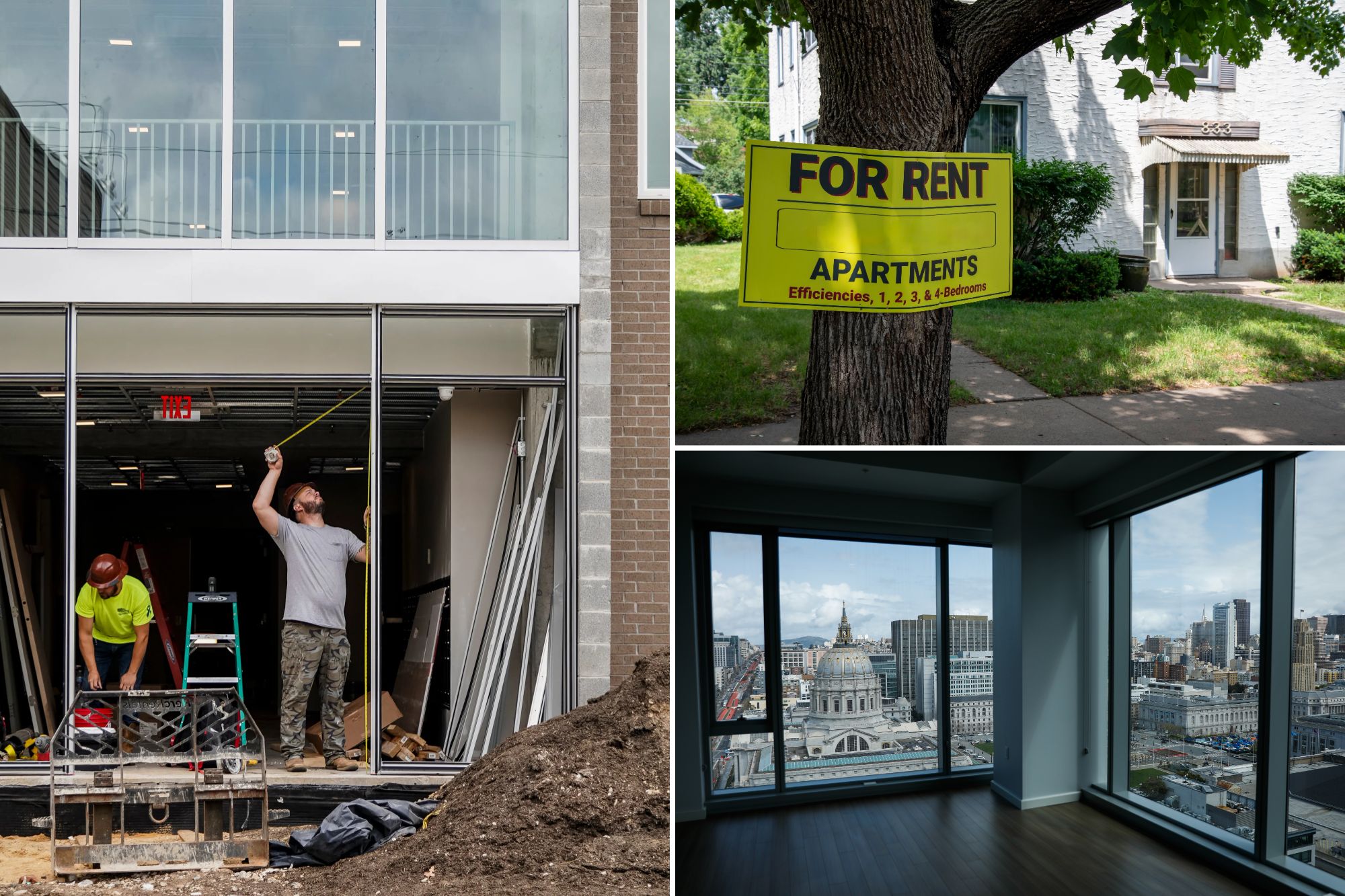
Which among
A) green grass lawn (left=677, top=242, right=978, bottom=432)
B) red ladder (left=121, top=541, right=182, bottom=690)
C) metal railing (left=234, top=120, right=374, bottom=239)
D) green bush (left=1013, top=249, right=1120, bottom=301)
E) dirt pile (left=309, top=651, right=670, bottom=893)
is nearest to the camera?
dirt pile (left=309, top=651, right=670, bottom=893)

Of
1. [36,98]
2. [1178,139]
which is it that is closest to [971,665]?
[1178,139]

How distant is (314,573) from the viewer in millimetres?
8266

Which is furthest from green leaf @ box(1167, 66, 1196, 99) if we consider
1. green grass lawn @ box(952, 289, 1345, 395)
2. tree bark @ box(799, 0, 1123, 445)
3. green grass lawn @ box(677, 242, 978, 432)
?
green grass lawn @ box(677, 242, 978, 432)

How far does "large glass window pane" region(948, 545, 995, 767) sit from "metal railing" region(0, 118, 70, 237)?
7.90m

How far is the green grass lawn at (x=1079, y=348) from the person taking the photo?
6.16 m

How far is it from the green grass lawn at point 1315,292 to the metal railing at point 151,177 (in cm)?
643

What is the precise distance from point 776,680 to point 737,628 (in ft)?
0.34

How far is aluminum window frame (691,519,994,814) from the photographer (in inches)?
82.2

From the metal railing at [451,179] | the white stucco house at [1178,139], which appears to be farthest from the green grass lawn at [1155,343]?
the metal railing at [451,179]

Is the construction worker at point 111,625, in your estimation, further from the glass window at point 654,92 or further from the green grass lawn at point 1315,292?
the green grass lawn at point 1315,292

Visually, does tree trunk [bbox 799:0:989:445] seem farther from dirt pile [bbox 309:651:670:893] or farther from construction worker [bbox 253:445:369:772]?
construction worker [bbox 253:445:369:772]

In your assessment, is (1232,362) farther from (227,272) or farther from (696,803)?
(227,272)

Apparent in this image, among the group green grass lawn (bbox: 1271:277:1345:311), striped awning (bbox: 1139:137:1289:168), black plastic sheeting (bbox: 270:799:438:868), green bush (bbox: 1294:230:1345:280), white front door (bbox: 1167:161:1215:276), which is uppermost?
striped awning (bbox: 1139:137:1289:168)

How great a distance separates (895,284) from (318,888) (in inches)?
196
